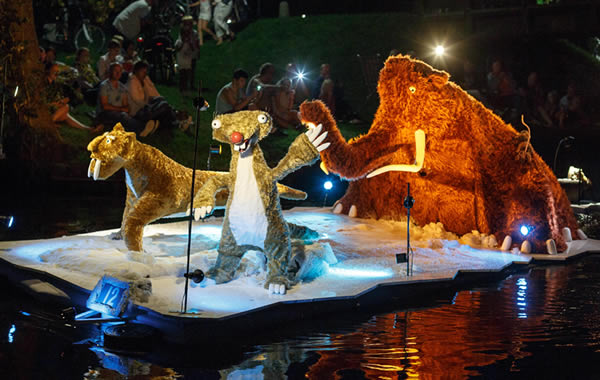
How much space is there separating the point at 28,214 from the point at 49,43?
26.7ft

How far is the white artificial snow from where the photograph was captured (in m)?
4.99

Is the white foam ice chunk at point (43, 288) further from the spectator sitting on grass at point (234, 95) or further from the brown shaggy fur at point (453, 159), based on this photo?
the spectator sitting on grass at point (234, 95)

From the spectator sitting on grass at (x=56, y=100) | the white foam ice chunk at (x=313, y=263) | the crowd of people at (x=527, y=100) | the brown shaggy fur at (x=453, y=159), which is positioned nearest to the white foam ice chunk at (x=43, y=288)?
the white foam ice chunk at (x=313, y=263)

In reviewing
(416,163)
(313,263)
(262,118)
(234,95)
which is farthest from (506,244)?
(234,95)

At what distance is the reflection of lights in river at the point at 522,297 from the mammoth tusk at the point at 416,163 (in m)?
1.83

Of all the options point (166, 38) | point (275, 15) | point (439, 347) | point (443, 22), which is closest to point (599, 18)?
point (443, 22)

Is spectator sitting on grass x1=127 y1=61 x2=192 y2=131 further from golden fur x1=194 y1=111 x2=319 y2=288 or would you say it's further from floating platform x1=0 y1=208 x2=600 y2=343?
golden fur x1=194 y1=111 x2=319 y2=288

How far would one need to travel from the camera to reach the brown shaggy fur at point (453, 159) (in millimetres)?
7414

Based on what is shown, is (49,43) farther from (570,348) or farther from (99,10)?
(570,348)

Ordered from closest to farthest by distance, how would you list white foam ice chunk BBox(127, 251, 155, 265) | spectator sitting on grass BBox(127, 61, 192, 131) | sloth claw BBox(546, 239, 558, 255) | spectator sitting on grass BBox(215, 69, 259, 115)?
white foam ice chunk BBox(127, 251, 155, 265), sloth claw BBox(546, 239, 558, 255), spectator sitting on grass BBox(127, 61, 192, 131), spectator sitting on grass BBox(215, 69, 259, 115)

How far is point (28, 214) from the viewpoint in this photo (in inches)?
366

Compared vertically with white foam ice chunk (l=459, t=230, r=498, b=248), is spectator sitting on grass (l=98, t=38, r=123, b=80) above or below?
above

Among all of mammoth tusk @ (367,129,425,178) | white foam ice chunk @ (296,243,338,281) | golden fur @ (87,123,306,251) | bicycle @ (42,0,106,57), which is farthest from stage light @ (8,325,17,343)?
bicycle @ (42,0,106,57)

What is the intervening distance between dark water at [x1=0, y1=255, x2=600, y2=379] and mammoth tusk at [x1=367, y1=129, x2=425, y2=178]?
7.99ft
